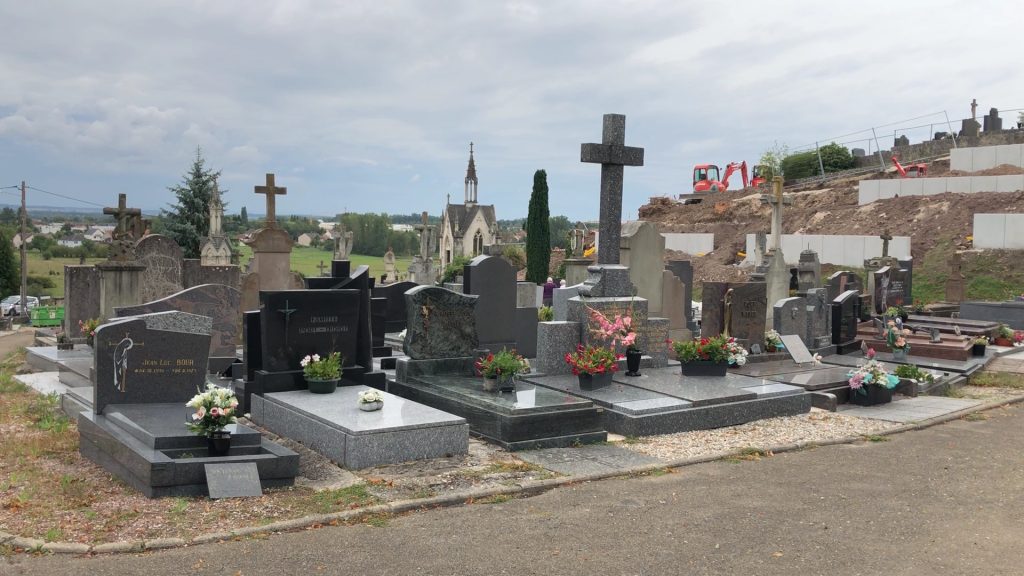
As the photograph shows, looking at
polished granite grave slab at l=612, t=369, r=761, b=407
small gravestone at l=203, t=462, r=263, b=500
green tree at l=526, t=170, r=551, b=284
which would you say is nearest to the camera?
small gravestone at l=203, t=462, r=263, b=500

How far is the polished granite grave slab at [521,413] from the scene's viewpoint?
28.2ft

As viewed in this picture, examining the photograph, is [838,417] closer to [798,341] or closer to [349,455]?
[798,341]

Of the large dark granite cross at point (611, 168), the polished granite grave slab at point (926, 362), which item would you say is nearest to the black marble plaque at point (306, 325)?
the large dark granite cross at point (611, 168)

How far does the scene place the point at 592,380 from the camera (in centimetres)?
1042

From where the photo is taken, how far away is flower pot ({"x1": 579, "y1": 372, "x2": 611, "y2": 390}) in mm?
10398

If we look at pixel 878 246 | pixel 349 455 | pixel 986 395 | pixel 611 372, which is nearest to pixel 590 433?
pixel 611 372

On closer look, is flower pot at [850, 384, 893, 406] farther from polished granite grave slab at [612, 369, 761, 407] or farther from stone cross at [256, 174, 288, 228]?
stone cross at [256, 174, 288, 228]

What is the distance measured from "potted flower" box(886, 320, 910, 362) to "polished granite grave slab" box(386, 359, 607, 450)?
781cm

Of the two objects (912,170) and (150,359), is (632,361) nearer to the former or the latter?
(150,359)

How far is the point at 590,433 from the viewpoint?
29.3 ft

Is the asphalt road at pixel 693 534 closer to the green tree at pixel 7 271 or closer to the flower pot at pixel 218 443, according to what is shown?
the flower pot at pixel 218 443

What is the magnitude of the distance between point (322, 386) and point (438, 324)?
71.7 inches

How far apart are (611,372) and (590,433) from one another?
1823 mm

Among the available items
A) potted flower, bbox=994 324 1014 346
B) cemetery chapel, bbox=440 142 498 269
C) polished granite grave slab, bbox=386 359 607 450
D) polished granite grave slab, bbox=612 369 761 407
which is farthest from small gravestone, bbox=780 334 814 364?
cemetery chapel, bbox=440 142 498 269
